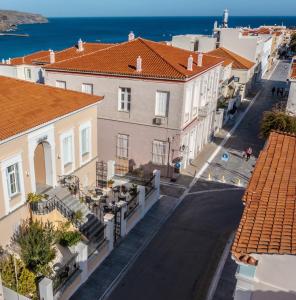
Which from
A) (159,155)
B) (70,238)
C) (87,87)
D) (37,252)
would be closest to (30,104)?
(70,238)

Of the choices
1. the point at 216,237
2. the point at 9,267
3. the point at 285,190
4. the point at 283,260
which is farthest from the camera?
the point at 216,237

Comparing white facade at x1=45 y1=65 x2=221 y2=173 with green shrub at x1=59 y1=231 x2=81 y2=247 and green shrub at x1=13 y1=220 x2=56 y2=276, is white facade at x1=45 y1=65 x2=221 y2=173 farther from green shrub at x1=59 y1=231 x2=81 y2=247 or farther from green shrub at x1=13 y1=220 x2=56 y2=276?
green shrub at x1=13 y1=220 x2=56 y2=276

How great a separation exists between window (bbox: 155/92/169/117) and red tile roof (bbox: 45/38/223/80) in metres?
1.31

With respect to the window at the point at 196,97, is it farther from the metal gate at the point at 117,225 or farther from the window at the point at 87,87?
the metal gate at the point at 117,225

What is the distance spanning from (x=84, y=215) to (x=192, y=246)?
567cm

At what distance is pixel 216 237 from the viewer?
63.1ft

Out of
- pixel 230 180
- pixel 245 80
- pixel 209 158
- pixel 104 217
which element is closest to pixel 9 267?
pixel 104 217

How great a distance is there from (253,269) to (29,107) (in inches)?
531

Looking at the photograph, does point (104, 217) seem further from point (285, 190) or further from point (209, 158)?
point (209, 158)

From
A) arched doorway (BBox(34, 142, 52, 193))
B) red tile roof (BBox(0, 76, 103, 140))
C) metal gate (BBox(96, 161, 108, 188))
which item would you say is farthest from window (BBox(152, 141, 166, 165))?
arched doorway (BBox(34, 142, 52, 193))

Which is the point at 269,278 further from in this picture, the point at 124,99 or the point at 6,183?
the point at 124,99

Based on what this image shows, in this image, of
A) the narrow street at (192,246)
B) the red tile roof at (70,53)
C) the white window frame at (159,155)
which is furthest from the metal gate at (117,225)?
the red tile roof at (70,53)

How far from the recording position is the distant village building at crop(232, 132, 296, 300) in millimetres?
→ 8328

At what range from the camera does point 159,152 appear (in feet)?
85.0
